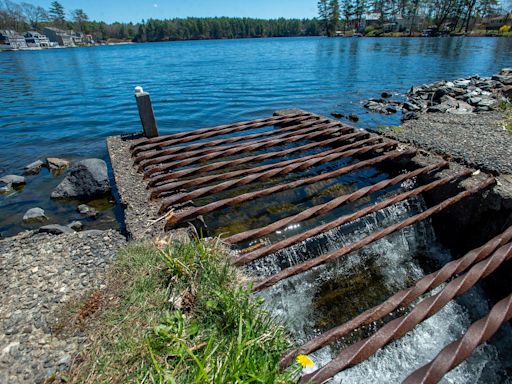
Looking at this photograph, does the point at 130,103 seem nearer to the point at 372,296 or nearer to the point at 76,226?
the point at 76,226

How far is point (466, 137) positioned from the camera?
655cm

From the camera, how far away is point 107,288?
2.78m

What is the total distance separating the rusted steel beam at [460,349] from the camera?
6.21ft

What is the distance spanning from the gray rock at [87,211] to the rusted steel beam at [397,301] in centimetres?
560

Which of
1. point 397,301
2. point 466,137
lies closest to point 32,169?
point 397,301

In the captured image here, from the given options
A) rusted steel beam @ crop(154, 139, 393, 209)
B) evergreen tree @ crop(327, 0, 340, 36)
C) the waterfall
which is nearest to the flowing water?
the waterfall

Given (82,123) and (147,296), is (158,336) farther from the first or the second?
(82,123)

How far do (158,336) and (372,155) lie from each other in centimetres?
588

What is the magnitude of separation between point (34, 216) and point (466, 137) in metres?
9.94

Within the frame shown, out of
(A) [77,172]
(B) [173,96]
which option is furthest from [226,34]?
(A) [77,172]

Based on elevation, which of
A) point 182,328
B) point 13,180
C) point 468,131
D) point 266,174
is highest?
point 182,328

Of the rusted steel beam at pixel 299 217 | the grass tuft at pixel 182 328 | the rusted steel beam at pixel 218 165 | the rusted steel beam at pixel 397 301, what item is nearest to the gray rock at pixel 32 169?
Result: the rusted steel beam at pixel 218 165

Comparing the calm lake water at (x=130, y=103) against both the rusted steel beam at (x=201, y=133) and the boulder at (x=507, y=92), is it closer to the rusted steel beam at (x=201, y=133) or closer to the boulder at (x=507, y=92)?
the rusted steel beam at (x=201, y=133)

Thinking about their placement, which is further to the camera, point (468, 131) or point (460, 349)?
point (468, 131)
